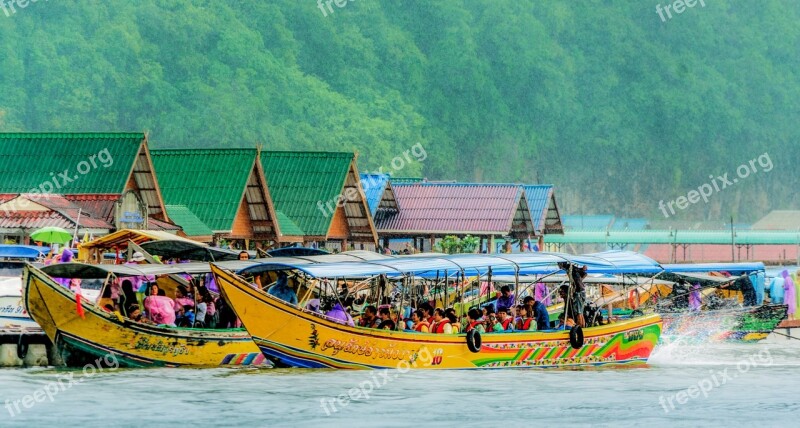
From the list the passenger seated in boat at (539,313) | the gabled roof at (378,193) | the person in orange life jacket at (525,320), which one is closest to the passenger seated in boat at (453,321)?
the person in orange life jacket at (525,320)

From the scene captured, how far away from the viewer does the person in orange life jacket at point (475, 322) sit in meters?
29.8

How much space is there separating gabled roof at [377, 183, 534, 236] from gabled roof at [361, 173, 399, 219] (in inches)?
21.1

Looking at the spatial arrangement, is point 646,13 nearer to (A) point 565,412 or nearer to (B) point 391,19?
(B) point 391,19

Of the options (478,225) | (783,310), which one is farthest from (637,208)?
(783,310)

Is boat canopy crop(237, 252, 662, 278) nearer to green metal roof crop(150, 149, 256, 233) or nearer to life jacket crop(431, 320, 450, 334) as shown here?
life jacket crop(431, 320, 450, 334)

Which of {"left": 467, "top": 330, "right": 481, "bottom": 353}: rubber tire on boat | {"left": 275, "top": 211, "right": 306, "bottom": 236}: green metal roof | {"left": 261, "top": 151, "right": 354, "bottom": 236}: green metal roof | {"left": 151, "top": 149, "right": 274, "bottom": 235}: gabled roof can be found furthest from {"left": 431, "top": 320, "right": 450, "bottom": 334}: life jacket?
{"left": 261, "top": 151, "right": 354, "bottom": 236}: green metal roof

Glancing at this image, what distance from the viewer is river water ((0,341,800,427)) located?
77.8 feet

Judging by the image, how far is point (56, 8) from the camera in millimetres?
123250

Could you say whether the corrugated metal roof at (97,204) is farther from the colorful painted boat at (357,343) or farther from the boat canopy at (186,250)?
the colorful painted boat at (357,343)

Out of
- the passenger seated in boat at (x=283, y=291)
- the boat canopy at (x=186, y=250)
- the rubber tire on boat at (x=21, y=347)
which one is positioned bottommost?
the rubber tire on boat at (x=21, y=347)

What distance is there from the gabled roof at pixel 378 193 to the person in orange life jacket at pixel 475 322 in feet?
84.4

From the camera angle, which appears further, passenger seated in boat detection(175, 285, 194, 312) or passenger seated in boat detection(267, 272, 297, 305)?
passenger seated in boat detection(175, 285, 194, 312)

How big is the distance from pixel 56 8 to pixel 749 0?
82415 millimetres

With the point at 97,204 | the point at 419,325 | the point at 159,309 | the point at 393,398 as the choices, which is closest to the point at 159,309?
the point at 159,309
